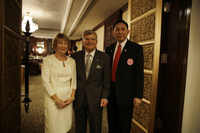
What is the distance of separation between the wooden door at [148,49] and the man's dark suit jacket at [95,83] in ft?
2.43

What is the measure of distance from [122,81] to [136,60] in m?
0.29

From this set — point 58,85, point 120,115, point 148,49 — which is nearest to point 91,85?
point 58,85

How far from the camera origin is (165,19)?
1.70 metres

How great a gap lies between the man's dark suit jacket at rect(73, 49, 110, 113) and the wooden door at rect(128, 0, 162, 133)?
29.1 inches

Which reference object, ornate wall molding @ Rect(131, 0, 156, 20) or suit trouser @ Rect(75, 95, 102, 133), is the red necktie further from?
ornate wall molding @ Rect(131, 0, 156, 20)

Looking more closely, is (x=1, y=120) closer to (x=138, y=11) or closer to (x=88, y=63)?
(x=88, y=63)

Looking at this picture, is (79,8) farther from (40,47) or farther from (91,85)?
(40,47)

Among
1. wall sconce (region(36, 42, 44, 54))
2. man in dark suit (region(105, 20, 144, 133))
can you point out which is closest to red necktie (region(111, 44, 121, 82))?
man in dark suit (region(105, 20, 144, 133))

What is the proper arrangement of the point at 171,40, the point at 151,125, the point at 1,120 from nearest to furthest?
1. the point at 1,120
2. the point at 171,40
3. the point at 151,125

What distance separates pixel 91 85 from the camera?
4.63 feet

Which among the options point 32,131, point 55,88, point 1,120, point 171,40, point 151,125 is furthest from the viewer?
point 32,131

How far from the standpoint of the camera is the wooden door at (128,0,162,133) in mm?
1721

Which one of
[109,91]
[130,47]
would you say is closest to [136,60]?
[130,47]

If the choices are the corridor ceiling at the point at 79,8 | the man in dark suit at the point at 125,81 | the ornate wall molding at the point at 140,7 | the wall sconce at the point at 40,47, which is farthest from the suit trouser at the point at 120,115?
the wall sconce at the point at 40,47
